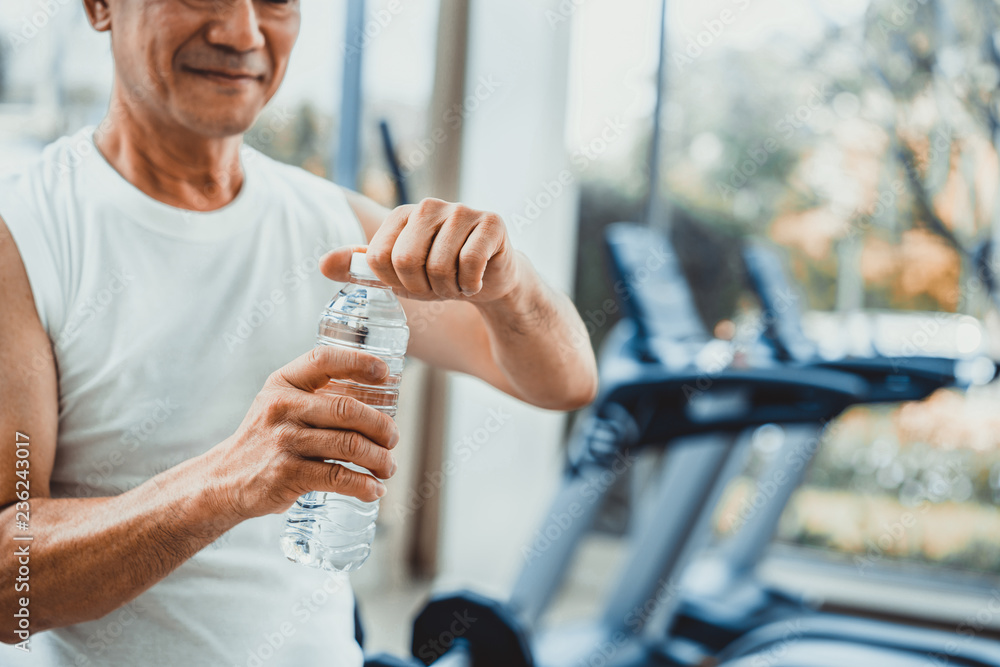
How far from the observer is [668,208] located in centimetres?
371

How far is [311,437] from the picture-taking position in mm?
661

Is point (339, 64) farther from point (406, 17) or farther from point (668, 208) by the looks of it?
point (668, 208)

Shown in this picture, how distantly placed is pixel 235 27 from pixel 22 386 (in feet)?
1.37

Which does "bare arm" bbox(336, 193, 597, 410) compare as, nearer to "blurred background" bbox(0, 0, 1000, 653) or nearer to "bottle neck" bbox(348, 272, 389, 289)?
"bottle neck" bbox(348, 272, 389, 289)

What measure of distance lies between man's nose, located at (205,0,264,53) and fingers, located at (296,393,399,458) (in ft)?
1.42

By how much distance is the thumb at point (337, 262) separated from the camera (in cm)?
80

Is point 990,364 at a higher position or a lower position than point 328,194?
lower

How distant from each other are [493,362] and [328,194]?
0.31 m

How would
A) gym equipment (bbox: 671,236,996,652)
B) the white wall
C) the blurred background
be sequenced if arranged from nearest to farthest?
1. gym equipment (bbox: 671,236,996,652)
2. the blurred background
3. the white wall

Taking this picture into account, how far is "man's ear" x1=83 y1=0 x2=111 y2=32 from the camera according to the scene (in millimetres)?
895

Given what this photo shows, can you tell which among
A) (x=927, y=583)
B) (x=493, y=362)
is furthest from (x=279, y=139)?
(x=927, y=583)
